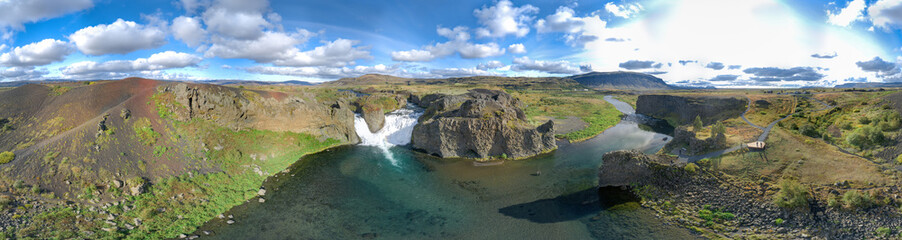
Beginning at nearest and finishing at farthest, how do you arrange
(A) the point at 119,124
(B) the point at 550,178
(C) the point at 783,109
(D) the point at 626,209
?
(D) the point at 626,209 < (A) the point at 119,124 < (B) the point at 550,178 < (C) the point at 783,109

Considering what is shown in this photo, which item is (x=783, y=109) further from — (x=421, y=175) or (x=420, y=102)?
(x=420, y=102)

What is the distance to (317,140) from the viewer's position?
49562 millimetres

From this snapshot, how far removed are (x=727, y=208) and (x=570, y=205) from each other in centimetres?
1162

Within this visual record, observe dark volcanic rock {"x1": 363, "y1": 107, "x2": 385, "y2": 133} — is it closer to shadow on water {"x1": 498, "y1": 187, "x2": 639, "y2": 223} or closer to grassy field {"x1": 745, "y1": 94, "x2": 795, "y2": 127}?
shadow on water {"x1": 498, "y1": 187, "x2": 639, "y2": 223}

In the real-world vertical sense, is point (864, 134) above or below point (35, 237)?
above

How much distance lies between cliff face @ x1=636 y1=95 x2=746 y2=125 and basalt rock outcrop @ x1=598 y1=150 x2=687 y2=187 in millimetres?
41658

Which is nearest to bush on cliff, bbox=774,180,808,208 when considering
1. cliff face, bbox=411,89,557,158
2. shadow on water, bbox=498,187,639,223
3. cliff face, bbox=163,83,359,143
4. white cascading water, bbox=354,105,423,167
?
shadow on water, bbox=498,187,639,223

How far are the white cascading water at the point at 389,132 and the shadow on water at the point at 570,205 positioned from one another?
2753 cm

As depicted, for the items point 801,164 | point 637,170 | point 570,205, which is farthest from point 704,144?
point 570,205

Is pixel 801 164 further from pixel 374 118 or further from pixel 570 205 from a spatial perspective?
pixel 374 118

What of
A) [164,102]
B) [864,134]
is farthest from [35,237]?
[864,134]

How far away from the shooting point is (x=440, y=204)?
94.6 feet

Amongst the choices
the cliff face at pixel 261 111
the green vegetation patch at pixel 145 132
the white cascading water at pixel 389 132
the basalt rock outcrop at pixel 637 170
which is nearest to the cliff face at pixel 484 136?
the white cascading water at pixel 389 132

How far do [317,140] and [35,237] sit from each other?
31.3m
